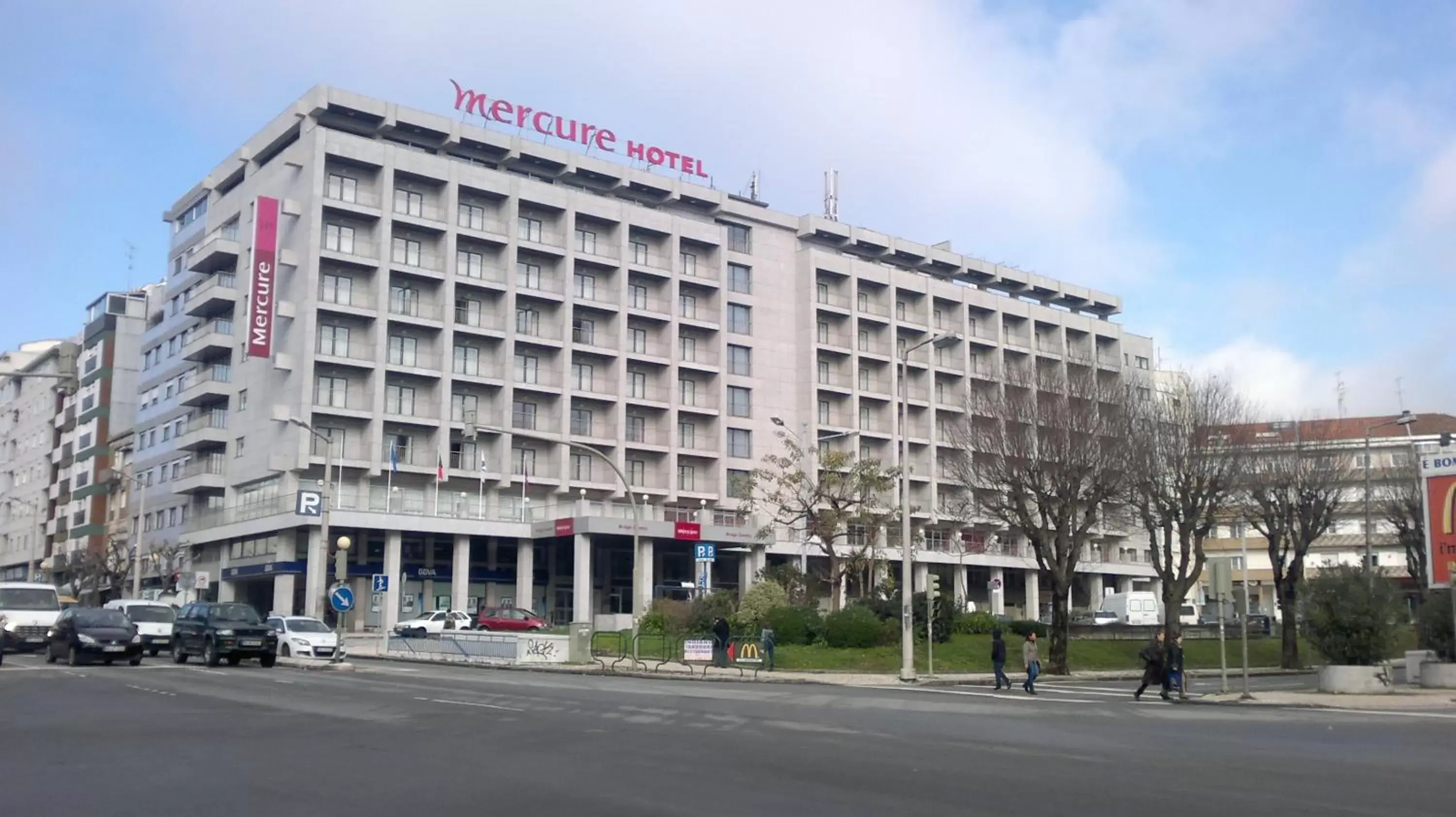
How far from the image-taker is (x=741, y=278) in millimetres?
83812

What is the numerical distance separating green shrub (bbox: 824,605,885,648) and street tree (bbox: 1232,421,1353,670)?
14.0 m

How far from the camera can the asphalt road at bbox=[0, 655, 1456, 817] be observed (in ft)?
35.7

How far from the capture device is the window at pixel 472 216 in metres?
72.2

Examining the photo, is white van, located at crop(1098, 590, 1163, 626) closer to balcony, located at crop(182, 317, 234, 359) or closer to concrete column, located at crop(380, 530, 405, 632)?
concrete column, located at crop(380, 530, 405, 632)

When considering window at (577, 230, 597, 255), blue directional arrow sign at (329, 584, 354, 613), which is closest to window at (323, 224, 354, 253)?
window at (577, 230, 597, 255)

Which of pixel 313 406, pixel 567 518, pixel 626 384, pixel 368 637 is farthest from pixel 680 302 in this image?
pixel 368 637

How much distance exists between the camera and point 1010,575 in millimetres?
95812

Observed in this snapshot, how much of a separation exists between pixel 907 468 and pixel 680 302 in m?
44.7

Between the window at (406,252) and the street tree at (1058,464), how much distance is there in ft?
125

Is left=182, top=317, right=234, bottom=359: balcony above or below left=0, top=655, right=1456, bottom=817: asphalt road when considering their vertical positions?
above

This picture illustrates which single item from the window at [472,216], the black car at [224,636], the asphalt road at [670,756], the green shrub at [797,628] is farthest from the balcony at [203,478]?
the asphalt road at [670,756]

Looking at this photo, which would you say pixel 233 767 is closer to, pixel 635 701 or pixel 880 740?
pixel 880 740

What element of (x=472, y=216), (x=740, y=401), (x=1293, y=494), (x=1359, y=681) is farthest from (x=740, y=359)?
(x=1359, y=681)

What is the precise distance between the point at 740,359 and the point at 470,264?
776 inches
